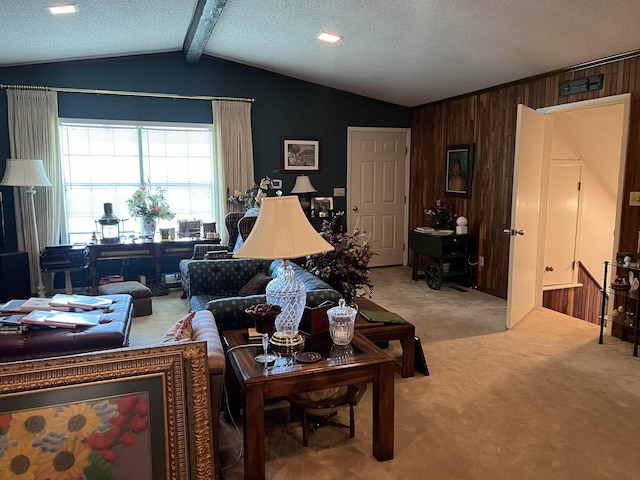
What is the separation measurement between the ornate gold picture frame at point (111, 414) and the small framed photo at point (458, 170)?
4.79m

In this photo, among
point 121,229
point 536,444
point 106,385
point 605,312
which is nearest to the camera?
A: point 106,385

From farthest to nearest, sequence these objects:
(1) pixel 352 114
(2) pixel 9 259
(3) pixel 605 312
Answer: (1) pixel 352 114 < (2) pixel 9 259 < (3) pixel 605 312

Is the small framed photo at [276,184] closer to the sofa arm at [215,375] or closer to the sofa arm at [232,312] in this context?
the sofa arm at [232,312]

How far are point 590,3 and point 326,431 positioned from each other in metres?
3.25

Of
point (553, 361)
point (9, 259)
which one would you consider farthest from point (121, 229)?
point (553, 361)

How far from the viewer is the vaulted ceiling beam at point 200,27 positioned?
3.97 meters

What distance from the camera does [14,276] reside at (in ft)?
16.1

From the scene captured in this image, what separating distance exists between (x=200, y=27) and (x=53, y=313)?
297cm

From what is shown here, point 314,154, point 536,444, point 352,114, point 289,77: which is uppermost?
point 289,77

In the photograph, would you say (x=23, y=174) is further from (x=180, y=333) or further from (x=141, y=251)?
(x=180, y=333)

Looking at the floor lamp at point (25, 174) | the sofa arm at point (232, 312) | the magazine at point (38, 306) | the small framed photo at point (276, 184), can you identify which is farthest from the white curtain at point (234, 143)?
the sofa arm at point (232, 312)

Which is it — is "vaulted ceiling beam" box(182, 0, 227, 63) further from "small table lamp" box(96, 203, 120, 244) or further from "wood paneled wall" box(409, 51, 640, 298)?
"wood paneled wall" box(409, 51, 640, 298)

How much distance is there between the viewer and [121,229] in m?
5.79

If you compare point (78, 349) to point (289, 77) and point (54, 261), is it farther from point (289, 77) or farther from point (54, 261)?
point (289, 77)
